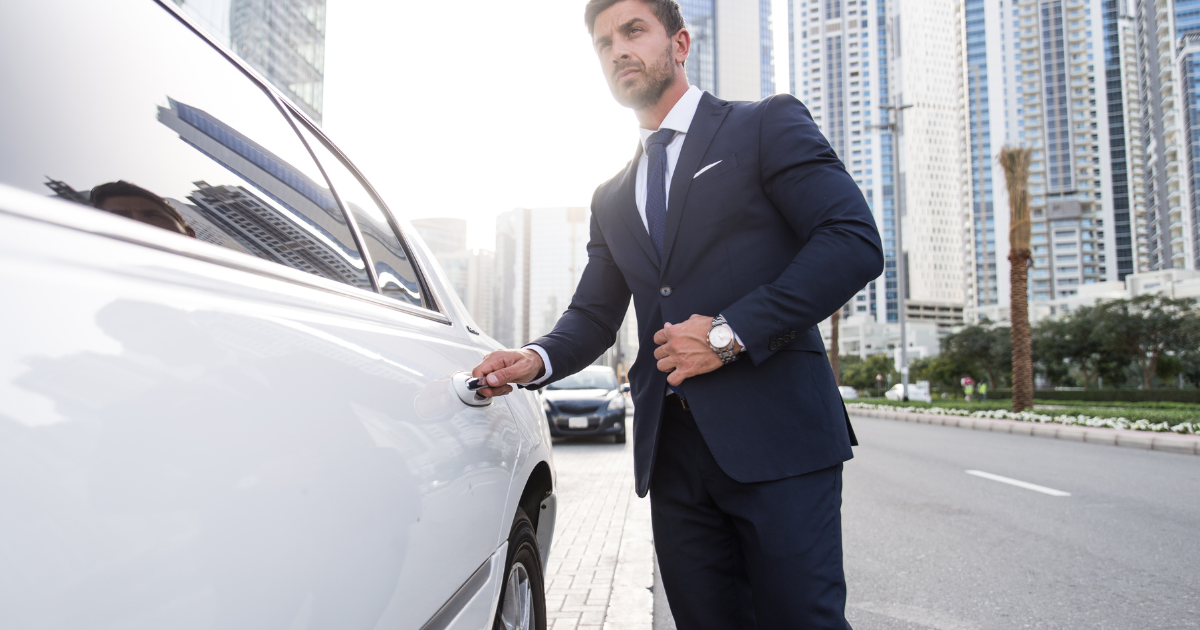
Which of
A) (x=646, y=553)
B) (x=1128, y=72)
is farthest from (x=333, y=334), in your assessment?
(x=1128, y=72)

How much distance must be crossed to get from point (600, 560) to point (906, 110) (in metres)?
150

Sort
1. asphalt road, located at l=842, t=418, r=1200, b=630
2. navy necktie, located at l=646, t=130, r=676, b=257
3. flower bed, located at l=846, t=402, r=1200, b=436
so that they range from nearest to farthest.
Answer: navy necktie, located at l=646, t=130, r=676, b=257
asphalt road, located at l=842, t=418, r=1200, b=630
flower bed, located at l=846, t=402, r=1200, b=436

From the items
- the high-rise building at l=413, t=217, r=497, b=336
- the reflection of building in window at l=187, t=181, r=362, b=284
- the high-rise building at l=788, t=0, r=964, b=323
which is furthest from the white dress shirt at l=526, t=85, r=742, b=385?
the high-rise building at l=788, t=0, r=964, b=323

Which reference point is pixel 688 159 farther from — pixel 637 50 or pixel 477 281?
pixel 477 281

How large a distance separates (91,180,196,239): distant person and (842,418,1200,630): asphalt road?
313cm

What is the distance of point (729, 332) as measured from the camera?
4.54 feet

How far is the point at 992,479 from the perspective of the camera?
7211mm

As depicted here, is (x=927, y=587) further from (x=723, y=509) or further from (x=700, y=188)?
(x=700, y=188)

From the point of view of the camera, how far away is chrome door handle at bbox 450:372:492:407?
148cm

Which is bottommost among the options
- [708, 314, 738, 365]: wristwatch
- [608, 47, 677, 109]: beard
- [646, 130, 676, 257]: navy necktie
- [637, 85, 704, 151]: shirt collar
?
[708, 314, 738, 365]: wristwatch

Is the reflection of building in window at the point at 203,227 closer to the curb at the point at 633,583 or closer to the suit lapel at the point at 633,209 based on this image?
the suit lapel at the point at 633,209

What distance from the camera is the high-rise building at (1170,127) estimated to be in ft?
298

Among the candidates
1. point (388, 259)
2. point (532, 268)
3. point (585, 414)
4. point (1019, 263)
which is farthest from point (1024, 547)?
point (532, 268)

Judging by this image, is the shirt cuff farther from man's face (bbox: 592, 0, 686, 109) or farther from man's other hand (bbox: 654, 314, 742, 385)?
man's face (bbox: 592, 0, 686, 109)
